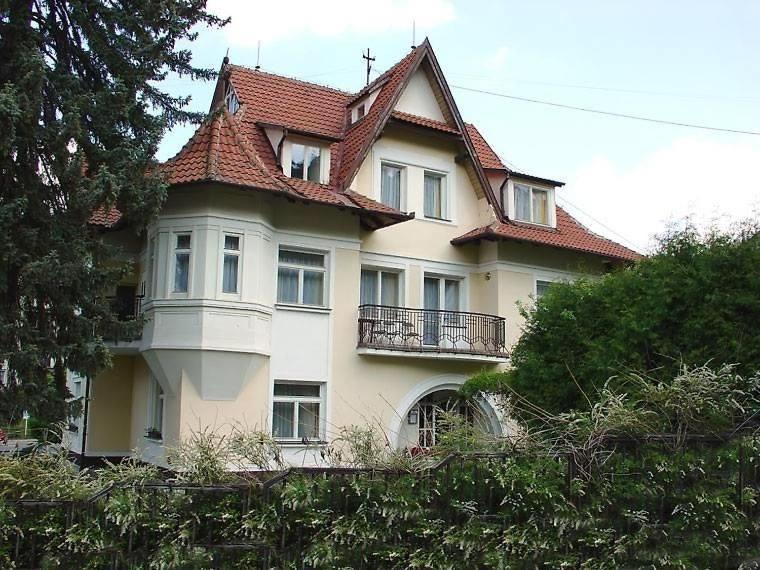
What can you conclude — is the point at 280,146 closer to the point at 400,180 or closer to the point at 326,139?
the point at 326,139

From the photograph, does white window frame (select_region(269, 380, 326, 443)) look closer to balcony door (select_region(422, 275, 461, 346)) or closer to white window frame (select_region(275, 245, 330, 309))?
white window frame (select_region(275, 245, 330, 309))

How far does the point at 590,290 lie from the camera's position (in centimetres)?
1091

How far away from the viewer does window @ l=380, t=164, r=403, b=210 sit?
18.7 metres

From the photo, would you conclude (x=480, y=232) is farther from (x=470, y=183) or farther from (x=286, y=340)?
(x=286, y=340)

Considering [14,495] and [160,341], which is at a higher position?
[160,341]

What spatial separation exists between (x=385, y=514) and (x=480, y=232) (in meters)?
12.9

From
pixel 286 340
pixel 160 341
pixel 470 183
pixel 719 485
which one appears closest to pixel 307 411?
pixel 286 340

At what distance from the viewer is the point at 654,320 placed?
8.95 metres

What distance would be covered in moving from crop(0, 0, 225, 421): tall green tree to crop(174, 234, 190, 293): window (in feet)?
7.00

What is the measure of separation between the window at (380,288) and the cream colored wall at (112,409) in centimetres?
602

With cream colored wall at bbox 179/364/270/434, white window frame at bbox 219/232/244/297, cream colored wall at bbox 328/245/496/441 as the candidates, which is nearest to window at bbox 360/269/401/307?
cream colored wall at bbox 328/245/496/441

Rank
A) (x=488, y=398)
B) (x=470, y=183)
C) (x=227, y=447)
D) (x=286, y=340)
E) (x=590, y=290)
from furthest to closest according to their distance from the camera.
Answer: (x=470, y=183), (x=488, y=398), (x=286, y=340), (x=590, y=290), (x=227, y=447)

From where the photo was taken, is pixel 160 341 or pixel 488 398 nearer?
pixel 160 341

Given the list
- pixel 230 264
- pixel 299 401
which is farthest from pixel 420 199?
pixel 299 401
